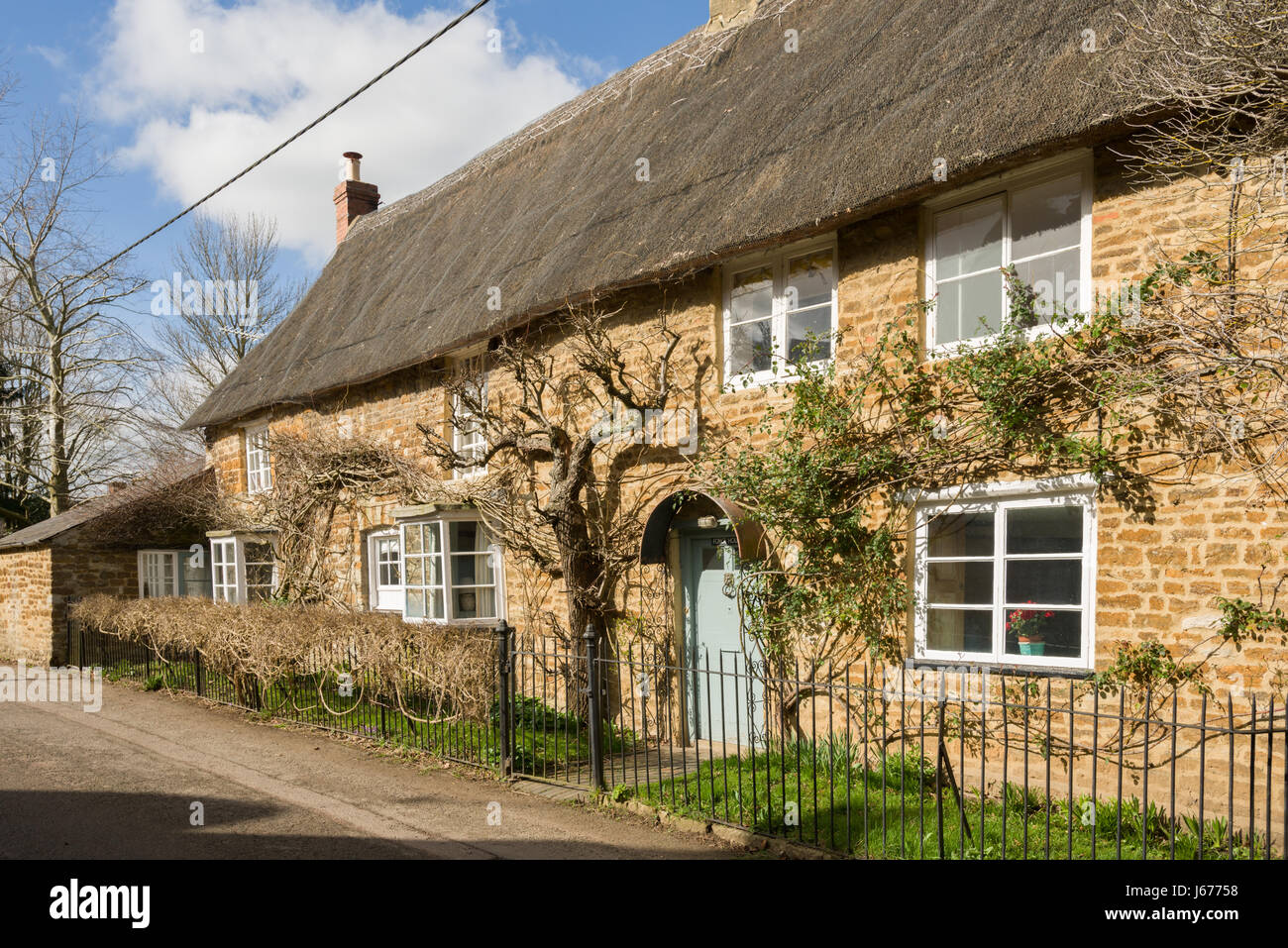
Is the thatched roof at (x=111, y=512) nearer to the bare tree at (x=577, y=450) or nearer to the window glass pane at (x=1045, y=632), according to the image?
the bare tree at (x=577, y=450)

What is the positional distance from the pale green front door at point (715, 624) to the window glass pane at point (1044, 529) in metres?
2.63

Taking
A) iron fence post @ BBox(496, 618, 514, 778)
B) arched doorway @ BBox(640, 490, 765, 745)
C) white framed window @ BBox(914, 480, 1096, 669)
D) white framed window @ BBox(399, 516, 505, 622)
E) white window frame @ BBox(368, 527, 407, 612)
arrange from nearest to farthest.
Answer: white framed window @ BBox(914, 480, 1096, 669) → iron fence post @ BBox(496, 618, 514, 778) → arched doorway @ BBox(640, 490, 765, 745) → white framed window @ BBox(399, 516, 505, 622) → white window frame @ BBox(368, 527, 407, 612)

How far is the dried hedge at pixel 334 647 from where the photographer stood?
848 cm

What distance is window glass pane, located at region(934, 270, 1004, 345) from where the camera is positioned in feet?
23.8

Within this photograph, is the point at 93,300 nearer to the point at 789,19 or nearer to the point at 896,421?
the point at 789,19

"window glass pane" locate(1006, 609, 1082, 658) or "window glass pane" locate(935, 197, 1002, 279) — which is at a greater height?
"window glass pane" locate(935, 197, 1002, 279)

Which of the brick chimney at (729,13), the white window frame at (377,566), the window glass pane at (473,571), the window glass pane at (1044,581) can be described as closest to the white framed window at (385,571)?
the white window frame at (377,566)

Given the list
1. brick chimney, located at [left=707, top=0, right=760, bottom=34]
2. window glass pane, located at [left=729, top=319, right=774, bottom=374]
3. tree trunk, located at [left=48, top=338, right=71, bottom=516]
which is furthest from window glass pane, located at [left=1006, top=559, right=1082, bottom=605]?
tree trunk, located at [left=48, top=338, right=71, bottom=516]

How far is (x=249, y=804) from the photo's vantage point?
24.5 feet

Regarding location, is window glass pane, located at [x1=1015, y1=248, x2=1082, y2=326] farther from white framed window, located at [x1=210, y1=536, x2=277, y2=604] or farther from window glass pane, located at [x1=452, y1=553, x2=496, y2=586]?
white framed window, located at [x1=210, y1=536, x2=277, y2=604]

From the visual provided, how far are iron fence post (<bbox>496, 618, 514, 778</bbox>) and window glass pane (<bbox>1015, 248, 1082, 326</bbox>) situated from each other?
480cm

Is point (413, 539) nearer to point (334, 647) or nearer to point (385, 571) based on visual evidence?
point (385, 571)
